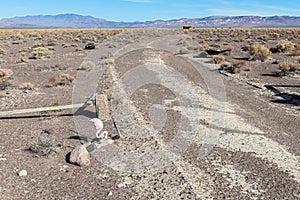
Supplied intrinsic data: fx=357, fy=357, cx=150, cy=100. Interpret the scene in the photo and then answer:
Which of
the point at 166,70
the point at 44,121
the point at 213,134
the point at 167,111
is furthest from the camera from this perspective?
the point at 166,70

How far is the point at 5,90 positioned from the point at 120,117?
6944 mm

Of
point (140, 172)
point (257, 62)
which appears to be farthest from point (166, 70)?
point (140, 172)

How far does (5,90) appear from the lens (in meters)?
16.0

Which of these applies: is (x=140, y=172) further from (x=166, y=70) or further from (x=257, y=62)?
(x=257, y=62)

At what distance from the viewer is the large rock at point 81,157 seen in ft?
26.9

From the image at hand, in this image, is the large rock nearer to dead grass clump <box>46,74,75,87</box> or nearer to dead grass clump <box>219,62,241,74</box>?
dead grass clump <box>46,74,75,87</box>

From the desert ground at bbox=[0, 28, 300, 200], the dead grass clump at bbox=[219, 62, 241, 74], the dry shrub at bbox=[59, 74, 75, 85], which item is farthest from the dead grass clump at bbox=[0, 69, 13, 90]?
the dead grass clump at bbox=[219, 62, 241, 74]

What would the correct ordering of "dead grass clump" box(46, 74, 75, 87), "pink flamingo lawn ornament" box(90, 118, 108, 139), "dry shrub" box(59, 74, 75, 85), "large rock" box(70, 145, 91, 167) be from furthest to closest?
"dry shrub" box(59, 74, 75, 85) < "dead grass clump" box(46, 74, 75, 87) < "pink flamingo lawn ornament" box(90, 118, 108, 139) < "large rock" box(70, 145, 91, 167)

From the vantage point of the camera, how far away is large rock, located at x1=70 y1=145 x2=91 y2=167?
323 inches

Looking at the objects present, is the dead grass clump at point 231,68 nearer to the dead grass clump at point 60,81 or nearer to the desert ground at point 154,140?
the desert ground at point 154,140

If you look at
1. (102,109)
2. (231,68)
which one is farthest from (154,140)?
(231,68)

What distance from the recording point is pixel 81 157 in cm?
826

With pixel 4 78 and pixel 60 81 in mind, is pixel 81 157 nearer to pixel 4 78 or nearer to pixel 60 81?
pixel 60 81

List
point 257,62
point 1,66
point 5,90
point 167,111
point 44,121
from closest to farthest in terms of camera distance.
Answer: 1. point 44,121
2. point 167,111
3. point 5,90
4. point 1,66
5. point 257,62
